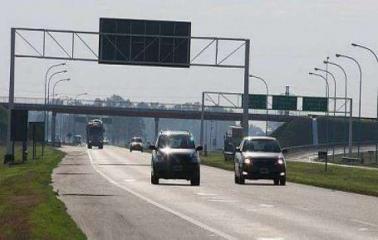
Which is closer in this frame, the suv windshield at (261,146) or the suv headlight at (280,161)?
the suv headlight at (280,161)

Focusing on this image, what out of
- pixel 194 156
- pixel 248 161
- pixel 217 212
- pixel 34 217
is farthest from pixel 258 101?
pixel 34 217

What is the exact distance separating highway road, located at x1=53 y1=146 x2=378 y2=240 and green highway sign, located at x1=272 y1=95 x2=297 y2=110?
3521 inches

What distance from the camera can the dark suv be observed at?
4062 centimetres

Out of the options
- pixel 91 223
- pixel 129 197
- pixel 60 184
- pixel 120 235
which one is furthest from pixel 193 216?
pixel 60 184

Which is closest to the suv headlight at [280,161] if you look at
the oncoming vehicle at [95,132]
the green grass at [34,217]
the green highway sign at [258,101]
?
the green grass at [34,217]

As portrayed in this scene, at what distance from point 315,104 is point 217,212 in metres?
105

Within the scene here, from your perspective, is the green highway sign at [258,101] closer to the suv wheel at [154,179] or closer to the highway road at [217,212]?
the suv wheel at [154,179]

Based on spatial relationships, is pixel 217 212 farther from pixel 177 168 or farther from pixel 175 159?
pixel 175 159

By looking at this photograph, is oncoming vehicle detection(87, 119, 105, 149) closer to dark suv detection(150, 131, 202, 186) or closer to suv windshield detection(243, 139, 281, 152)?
suv windshield detection(243, 139, 281, 152)

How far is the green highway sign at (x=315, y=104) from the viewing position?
12812cm

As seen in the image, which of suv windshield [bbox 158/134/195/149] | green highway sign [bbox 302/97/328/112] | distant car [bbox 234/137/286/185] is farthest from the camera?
green highway sign [bbox 302/97/328/112]

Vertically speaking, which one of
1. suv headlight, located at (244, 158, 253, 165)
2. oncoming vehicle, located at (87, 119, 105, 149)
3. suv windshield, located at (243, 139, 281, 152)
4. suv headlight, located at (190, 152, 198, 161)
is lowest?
oncoming vehicle, located at (87, 119, 105, 149)

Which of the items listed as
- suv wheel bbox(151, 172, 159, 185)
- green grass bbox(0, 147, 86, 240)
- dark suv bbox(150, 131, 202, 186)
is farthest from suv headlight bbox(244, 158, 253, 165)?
green grass bbox(0, 147, 86, 240)

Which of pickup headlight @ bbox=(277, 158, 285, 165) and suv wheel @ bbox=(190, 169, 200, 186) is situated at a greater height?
pickup headlight @ bbox=(277, 158, 285, 165)
